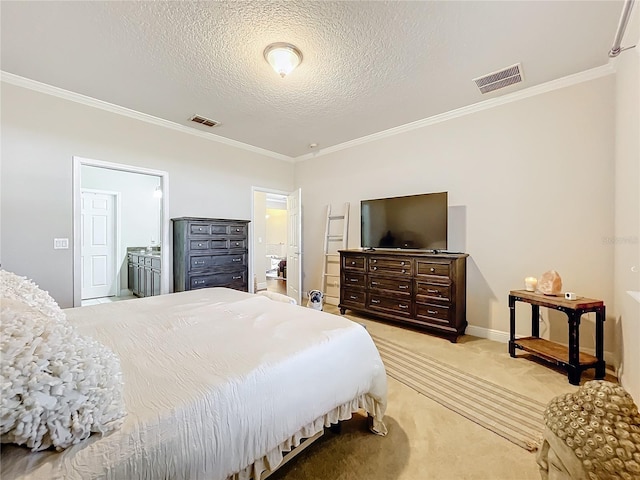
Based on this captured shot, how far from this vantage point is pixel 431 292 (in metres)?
3.39

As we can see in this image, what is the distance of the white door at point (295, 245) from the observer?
514cm

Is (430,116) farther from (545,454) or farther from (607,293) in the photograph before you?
(545,454)

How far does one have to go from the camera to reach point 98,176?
18.3 ft

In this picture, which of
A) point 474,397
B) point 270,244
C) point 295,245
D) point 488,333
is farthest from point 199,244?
point 270,244

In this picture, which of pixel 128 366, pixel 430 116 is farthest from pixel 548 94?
pixel 128 366

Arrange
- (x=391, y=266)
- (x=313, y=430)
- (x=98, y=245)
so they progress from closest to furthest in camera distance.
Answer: (x=313, y=430)
(x=391, y=266)
(x=98, y=245)

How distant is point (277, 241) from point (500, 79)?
9901mm

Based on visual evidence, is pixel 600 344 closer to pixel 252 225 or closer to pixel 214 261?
pixel 214 261

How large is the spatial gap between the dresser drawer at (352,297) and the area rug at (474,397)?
4.04ft

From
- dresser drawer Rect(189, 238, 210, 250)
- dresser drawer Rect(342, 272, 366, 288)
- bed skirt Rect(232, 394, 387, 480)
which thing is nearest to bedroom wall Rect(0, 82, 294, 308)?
dresser drawer Rect(189, 238, 210, 250)

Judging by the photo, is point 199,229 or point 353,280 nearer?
point 199,229

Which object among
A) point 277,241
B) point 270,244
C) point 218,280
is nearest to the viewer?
point 218,280

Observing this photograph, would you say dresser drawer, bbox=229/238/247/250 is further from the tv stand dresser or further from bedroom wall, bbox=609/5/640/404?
bedroom wall, bbox=609/5/640/404

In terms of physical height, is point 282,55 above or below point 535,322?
above
